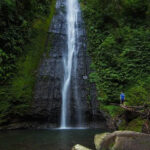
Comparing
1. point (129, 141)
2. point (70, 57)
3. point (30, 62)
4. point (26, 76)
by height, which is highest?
point (70, 57)

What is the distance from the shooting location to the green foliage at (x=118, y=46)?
472 inches

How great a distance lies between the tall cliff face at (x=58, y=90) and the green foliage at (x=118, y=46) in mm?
679

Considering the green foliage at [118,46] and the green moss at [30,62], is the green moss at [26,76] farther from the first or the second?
the green foliage at [118,46]

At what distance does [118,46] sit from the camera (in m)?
14.5

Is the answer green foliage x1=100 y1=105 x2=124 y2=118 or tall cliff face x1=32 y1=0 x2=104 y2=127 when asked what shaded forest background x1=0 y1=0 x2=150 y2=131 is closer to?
green foliage x1=100 y1=105 x2=124 y2=118

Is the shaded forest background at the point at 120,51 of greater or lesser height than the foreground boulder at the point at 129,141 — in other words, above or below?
above

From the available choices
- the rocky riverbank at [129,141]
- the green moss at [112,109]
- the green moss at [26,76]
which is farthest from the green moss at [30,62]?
the rocky riverbank at [129,141]

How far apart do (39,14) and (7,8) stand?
4684mm

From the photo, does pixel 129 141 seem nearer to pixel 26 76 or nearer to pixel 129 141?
pixel 129 141

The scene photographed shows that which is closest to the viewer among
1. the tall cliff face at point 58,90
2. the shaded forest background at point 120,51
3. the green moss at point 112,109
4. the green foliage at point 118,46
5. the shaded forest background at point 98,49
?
the green moss at point 112,109

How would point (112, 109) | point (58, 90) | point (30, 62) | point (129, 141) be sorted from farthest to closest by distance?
point (30, 62)
point (58, 90)
point (112, 109)
point (129, 141)

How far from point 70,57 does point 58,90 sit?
3486mm

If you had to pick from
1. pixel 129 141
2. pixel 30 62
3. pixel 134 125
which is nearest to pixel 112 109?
pixel 134 125

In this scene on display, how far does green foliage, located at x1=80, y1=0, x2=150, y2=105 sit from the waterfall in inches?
46.0
